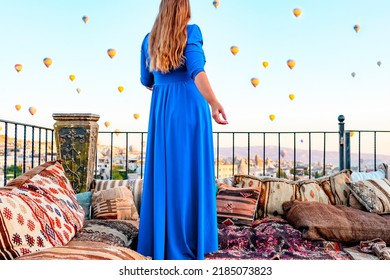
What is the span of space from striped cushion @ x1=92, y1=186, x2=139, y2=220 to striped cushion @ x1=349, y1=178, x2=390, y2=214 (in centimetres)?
172

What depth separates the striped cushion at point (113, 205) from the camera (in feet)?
8.32

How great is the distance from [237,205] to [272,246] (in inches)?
22.3

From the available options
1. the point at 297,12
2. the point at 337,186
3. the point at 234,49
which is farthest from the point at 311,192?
the point at 297,12

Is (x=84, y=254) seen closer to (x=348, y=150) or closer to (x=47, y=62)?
(x=348, y=150)

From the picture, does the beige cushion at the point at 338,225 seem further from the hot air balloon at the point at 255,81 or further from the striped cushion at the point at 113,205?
the hot air balloon at the point at 255,81

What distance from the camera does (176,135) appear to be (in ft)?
6.03

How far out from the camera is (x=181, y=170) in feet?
6.02

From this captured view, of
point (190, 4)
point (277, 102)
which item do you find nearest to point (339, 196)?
point (190, 4)

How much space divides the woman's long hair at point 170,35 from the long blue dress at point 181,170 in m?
0.04

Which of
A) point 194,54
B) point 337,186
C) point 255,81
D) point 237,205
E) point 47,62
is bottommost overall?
point 237,205

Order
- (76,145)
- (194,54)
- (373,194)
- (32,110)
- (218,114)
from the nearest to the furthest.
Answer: (218,114)
(194,54)
(373,194)
(76,145)
(32,110)

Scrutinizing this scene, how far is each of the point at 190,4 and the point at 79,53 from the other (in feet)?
13.6

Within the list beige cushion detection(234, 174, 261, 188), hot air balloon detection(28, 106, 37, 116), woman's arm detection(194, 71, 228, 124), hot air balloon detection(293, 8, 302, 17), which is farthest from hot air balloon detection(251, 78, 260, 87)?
woman's arm detection(194, 71, 228, 124)
